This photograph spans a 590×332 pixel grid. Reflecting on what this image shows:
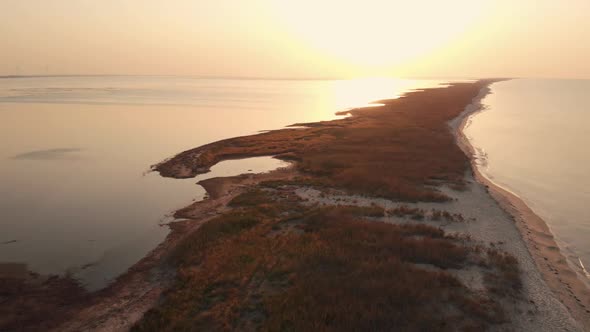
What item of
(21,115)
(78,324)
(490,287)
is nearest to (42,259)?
(78,324)

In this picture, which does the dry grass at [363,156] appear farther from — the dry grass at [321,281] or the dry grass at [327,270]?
the dry grass at [321,281]

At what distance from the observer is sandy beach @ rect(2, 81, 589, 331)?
14.9m

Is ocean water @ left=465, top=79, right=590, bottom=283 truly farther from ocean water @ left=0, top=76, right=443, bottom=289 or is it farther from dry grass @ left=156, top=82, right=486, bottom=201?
ocean water @ left=0, top=76, right=443, bottom=289

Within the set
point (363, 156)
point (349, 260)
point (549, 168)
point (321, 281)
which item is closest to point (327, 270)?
point (321, 281)

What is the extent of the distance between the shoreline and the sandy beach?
88 mm

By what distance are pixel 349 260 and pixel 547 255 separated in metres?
11.0

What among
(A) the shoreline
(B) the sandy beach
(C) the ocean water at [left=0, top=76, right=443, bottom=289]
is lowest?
(A) the shoreline

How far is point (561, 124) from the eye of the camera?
254ft

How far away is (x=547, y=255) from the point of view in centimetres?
2081

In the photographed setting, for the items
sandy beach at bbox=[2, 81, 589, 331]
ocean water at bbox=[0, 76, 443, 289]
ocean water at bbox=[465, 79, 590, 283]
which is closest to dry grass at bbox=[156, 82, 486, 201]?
sandy beach at bbox=[2, 81, 589, 331]

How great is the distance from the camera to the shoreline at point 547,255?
16.4 metres

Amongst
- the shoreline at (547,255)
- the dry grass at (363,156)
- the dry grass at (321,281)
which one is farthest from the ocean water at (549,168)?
the dry grass at (321,281)

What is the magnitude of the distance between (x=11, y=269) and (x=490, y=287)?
22838mm

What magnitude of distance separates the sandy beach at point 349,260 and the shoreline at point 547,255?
9 centimetres
